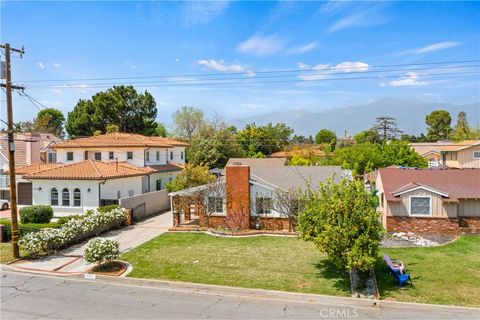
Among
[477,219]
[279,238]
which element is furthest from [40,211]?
[477,219]

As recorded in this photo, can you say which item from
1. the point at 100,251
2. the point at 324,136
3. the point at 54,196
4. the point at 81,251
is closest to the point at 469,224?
the point at 100,251

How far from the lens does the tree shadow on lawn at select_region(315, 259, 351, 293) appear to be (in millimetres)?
13906

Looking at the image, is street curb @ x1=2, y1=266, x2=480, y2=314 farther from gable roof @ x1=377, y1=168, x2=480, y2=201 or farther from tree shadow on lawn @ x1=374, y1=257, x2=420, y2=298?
gable roof @ x1=377, y1=168, x2=480, y2=201

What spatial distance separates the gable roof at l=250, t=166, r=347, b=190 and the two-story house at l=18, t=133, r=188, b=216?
10917 mm

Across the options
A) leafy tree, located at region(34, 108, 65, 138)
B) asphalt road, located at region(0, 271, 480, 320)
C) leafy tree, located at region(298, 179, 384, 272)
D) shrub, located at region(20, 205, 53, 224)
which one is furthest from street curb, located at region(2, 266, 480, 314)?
leafy tree, located at region(34, 108, 65, 138)

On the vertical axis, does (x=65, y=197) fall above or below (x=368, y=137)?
below

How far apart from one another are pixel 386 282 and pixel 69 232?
51.8ft

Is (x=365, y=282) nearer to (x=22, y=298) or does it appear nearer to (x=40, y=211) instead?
(x=22, y=298)

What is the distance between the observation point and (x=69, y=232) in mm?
19828

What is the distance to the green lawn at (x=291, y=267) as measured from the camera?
1360cm

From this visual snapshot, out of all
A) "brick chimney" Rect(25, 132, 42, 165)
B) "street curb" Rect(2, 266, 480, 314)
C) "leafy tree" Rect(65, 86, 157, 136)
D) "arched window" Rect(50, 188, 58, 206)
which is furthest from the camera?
"leafy tree" Rect(65, 86, 157, 136)

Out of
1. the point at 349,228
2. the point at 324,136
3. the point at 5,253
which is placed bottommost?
the point at 5,253

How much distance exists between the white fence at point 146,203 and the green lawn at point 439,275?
17745mm

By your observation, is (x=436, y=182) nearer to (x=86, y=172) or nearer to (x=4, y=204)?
(x=86, y=172)
